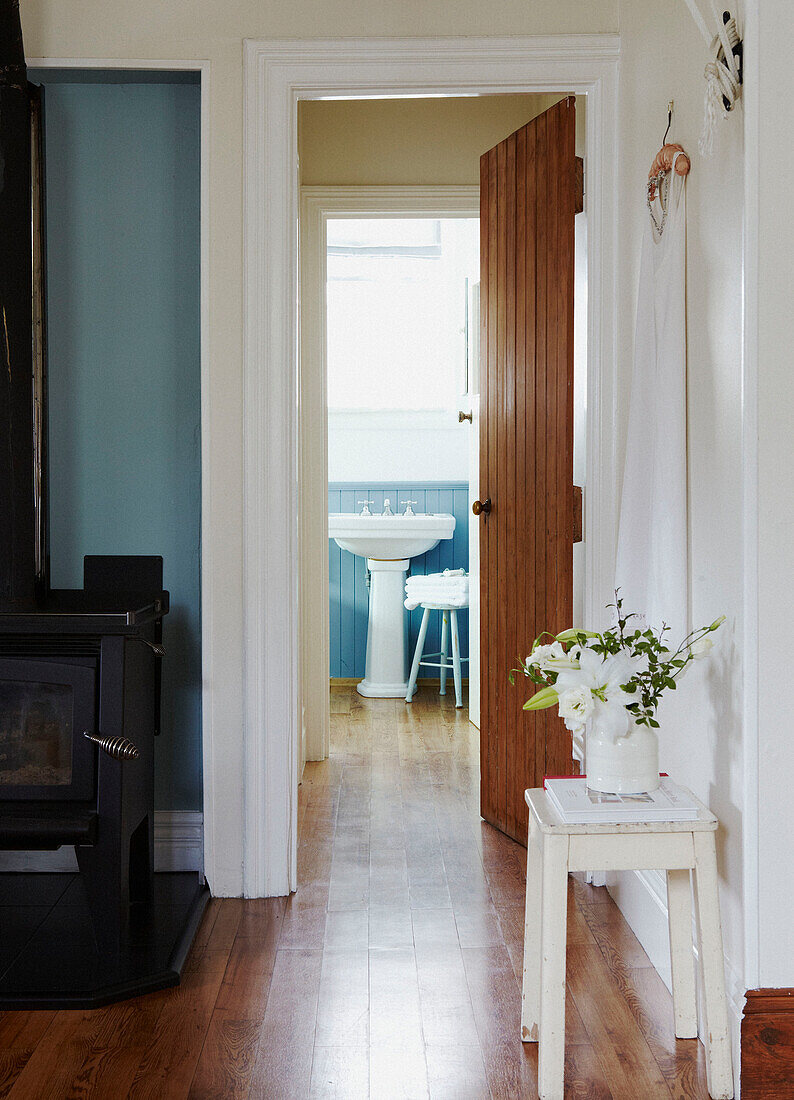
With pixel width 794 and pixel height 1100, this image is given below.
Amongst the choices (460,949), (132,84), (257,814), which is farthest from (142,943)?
(132,84)

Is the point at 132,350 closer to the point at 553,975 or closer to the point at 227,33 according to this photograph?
the point at 227,33

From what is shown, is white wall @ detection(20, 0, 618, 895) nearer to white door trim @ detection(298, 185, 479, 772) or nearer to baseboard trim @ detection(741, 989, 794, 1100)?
white door trim @ detection(298, 185, 479, 772)

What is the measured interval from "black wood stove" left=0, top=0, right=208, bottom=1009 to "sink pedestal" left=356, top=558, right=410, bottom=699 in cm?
282

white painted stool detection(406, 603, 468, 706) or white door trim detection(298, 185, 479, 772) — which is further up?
white door trim detection(298, 185, 479, 772)

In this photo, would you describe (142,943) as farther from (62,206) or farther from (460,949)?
(62,206)

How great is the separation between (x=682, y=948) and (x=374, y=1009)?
2.12 feet

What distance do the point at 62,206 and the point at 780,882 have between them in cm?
245

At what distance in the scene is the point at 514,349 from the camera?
313cm

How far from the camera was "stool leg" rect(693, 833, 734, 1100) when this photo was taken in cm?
172

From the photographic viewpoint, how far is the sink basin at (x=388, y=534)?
5316 millimetres

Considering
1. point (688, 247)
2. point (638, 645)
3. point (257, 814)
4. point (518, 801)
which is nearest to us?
point (638, 645)

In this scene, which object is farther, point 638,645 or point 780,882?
point 638,645

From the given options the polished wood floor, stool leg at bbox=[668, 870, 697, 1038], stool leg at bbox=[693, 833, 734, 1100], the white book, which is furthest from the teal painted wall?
stool leg at bbox=[693, 833, 734, 1100]

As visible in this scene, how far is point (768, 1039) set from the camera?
5.65ft
